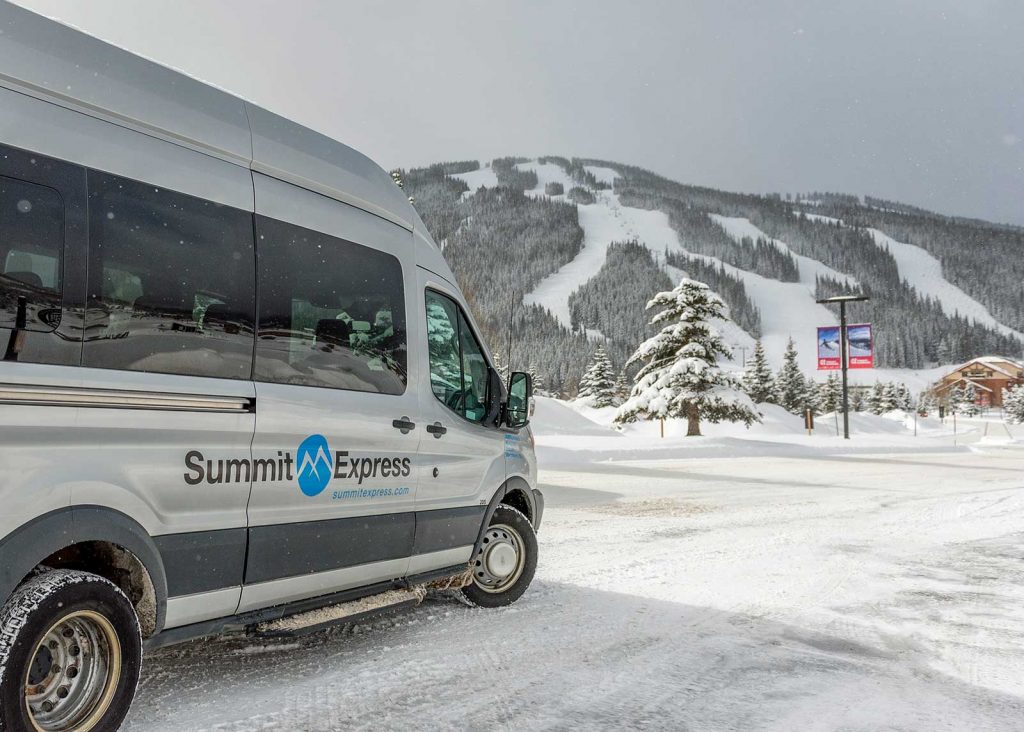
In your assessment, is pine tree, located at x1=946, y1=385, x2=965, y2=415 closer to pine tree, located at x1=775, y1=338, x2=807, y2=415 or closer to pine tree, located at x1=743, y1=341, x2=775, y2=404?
pine tree, located at x1=775, y1=338, x2=807, y2=415

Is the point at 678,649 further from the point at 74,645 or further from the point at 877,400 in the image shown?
the point at 877,400

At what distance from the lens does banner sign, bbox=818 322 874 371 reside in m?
40.5

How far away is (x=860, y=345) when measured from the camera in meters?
41.1

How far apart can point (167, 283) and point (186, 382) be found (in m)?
0.40

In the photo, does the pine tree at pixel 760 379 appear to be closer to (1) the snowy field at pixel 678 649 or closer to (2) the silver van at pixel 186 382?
(1) the snowy field at pixel 678 649

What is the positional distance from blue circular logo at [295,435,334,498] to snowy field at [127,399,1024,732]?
911 millimetres

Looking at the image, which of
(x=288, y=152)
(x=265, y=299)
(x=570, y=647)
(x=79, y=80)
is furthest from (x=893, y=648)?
(x=79, y=80)

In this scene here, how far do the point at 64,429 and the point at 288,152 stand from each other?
5.76ft

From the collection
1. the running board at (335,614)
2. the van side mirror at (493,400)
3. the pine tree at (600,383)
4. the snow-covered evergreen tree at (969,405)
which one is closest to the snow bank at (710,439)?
the pine tree at (600,383)

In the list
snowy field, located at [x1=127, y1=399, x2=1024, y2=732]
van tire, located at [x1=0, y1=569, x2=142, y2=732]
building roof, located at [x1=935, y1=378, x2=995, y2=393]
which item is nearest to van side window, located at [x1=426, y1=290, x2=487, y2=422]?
snowy field, located at [x1=127, y1=399, x2=1024, y2=732]

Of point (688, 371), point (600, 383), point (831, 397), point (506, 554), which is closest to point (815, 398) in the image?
point (831, 397)

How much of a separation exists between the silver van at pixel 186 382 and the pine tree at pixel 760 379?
6936 centimetres

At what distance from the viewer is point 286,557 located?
11.6 feet

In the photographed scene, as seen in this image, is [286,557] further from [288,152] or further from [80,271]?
[288,152]
